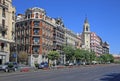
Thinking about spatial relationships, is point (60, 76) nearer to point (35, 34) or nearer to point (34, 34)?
point (35, 34)

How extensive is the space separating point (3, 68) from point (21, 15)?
222 feet

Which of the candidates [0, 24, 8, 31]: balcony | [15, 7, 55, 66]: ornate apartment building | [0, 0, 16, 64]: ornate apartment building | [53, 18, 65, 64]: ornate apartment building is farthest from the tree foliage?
[0, 24, 8, 31]: balcony

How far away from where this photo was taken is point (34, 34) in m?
112

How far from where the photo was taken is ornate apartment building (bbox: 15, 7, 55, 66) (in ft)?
365

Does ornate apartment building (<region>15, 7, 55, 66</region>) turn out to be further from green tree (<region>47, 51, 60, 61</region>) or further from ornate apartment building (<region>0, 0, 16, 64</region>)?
ornate apartment building (<region>0, 0, 16, 64</region>)

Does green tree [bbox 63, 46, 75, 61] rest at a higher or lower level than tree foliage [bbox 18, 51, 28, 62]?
higher

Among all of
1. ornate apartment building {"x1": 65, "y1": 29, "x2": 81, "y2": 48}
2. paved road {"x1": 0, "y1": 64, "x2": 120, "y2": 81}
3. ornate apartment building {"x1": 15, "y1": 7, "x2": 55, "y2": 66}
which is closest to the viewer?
paved road {"x1": 0, "y1": 64, "x2": 120, "y2": 81}

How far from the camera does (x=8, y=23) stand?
3022 inches

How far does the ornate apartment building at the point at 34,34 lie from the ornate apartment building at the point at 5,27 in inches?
1292

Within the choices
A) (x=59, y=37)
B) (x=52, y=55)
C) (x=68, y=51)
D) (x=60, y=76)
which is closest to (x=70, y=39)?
(x=59, y=37)

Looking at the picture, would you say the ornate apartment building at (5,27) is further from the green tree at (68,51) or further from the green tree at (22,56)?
the green tree at (68,51)

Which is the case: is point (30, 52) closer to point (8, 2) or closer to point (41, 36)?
point (41, 36)

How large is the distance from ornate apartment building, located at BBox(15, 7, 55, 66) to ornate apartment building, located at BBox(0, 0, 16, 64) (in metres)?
32.8

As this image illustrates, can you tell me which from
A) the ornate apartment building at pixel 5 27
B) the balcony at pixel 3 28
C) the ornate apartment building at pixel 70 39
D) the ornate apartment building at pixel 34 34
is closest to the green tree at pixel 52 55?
the ornate apartment building at pixel 34 34
